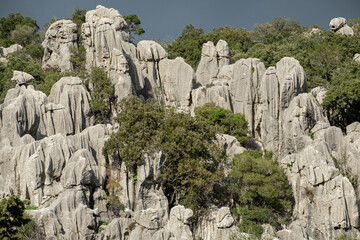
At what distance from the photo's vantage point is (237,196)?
33.9 metres

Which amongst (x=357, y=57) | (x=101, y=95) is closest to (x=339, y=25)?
(x=357, y=57)

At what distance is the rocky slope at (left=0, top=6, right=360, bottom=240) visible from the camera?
29.8 metres

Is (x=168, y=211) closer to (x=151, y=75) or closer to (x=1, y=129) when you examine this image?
(x=1, y=129)

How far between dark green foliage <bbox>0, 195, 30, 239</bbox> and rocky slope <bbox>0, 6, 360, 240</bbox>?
3383 millimetres

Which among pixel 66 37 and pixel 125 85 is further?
pixel 66 37

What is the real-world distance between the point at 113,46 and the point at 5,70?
34.1ft

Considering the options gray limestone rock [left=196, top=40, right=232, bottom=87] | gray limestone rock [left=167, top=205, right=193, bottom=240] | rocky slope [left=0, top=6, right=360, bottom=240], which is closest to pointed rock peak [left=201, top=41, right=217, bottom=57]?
gray limestone rock [left=196, top=40, right=232, bottom=87]

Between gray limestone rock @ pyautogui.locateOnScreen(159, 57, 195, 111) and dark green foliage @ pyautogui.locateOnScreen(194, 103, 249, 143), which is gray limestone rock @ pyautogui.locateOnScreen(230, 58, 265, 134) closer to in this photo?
dark green foliage @ pyautogui.locateOnScreen(194, 103, 249, 143)

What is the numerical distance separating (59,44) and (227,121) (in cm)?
2024

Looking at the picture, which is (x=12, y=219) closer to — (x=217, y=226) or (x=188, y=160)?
(x=217, y=226)

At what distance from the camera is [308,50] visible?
53.0 metres

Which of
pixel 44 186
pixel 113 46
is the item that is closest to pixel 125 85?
pixel 113 46

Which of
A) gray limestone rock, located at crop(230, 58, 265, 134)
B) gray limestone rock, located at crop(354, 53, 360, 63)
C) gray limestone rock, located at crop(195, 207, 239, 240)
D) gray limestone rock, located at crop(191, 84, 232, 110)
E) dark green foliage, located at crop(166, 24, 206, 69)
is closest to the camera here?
gray limestone rock, located at crop(195, 207, 239, 240)

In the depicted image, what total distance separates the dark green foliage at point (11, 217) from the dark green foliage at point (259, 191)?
1318cm
